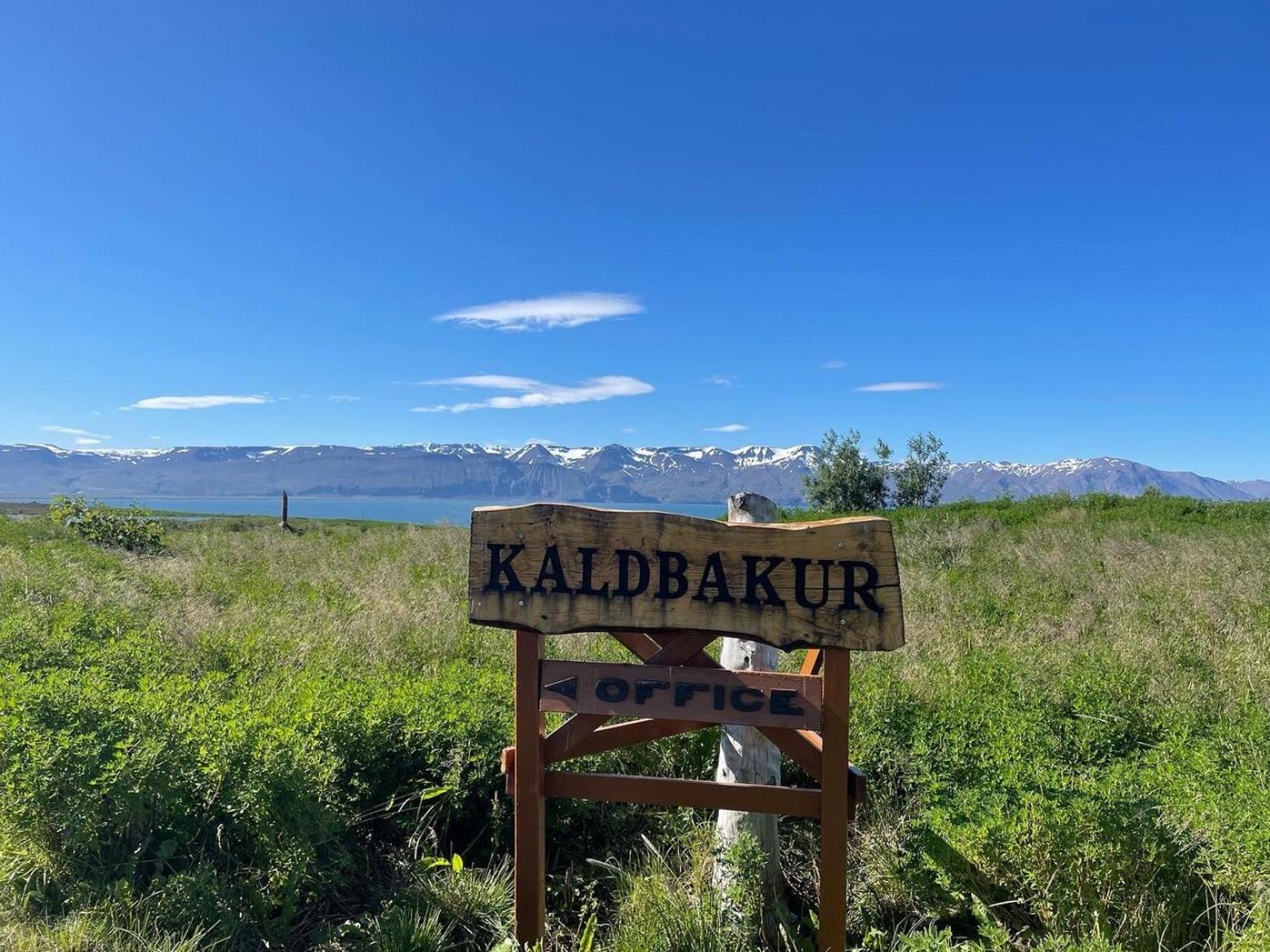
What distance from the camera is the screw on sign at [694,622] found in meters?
2.71

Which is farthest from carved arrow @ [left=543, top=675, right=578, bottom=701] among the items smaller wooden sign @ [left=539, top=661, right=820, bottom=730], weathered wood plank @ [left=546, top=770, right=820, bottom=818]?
weathered wood plank @ [left=546, top=770, right=820, bottom=818]

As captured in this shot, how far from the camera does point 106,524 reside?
15906 mm

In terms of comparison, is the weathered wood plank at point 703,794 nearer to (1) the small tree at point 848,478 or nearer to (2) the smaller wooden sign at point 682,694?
(2) the smaller wooden sign at point 682,694

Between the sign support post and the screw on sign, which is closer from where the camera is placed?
the screw on sign

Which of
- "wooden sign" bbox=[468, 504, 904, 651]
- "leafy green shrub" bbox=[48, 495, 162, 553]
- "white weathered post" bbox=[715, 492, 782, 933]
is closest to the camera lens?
"wooden sign" bbox=[468, 504, 904, 651]

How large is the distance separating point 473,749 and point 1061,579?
973 cm

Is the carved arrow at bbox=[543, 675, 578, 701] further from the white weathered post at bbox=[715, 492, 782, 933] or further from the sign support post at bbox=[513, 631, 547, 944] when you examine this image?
the white weathered post at bbox=[715, 492, 782, 933]

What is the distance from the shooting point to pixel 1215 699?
200 inches

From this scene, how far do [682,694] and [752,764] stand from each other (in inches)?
39.2

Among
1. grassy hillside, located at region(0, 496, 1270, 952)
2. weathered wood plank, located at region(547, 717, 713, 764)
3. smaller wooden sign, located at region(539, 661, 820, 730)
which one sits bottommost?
grassy hillside, located at region(0, 496, 1270, 952)

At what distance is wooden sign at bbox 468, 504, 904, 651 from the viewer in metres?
2.70

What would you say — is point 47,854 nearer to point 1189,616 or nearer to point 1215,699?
point 1215,699

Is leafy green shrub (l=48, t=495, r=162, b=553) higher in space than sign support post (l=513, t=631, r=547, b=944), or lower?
higher

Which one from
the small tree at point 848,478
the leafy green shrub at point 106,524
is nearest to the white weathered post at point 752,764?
the leafy green shrub at point 106,524
